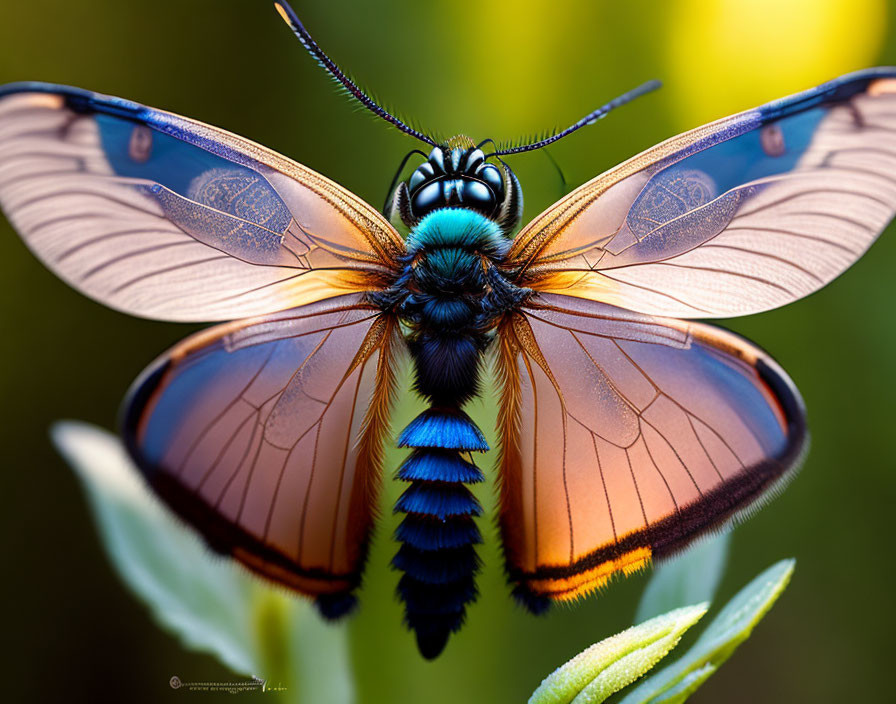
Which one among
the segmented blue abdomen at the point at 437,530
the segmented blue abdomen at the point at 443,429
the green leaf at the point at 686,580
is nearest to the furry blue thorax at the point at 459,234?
the segmented blue abdomen at the point at 443,429

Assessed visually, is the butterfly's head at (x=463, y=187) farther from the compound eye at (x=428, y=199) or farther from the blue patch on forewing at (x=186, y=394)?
the blue patch on forewing at (x=186, y=394)

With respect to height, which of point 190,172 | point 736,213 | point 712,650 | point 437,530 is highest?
point 190,172

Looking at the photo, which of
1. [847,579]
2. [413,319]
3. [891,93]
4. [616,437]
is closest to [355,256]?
[413,319]

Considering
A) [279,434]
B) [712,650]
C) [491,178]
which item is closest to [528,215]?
[491,178]

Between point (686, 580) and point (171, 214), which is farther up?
point (171, 214)

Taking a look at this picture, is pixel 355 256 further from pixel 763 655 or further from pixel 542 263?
pixel 763 655

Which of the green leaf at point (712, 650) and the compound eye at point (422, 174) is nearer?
the green leaf at point (712, 650)

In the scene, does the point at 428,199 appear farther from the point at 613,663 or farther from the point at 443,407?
the point at 613,663
